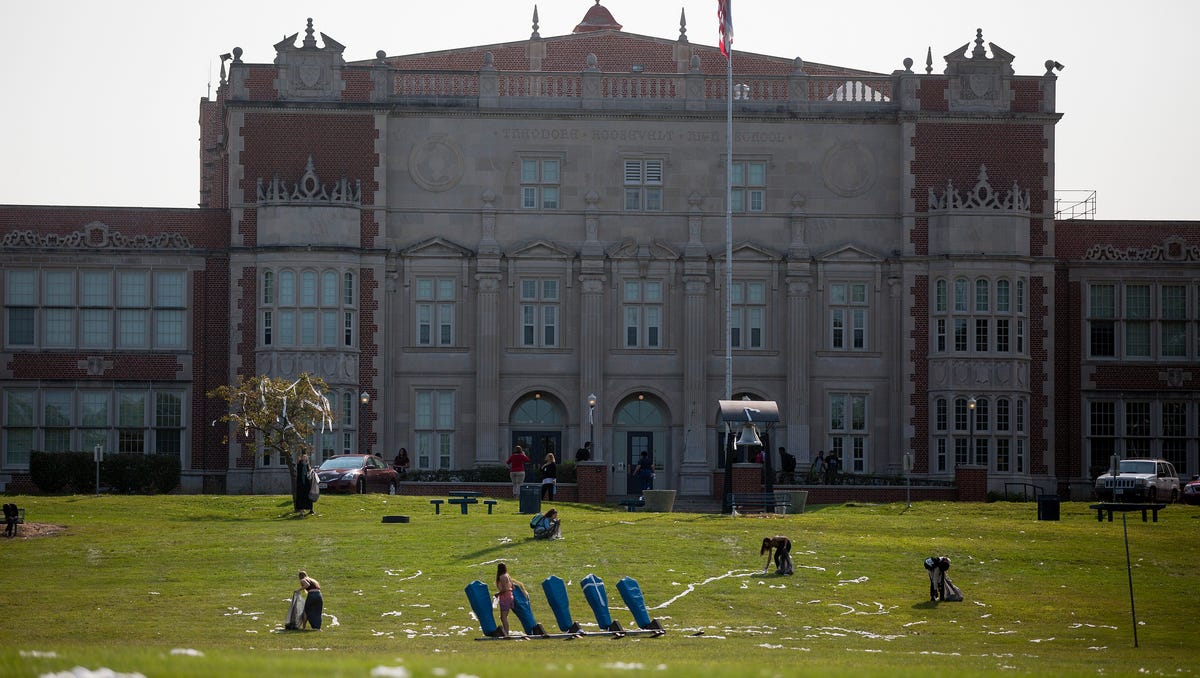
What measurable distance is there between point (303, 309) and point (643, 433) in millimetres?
12219

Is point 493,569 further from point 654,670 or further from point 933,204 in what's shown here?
point 933,204

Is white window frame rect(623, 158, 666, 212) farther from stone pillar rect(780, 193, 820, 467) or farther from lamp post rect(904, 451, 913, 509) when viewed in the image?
lamp post rect(904, 451, 913, 509)

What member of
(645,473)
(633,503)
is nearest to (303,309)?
(645,473)

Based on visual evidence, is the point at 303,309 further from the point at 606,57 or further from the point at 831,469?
the point at 606,57

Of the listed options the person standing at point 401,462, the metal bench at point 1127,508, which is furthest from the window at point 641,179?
the metal bench at point 1127,508

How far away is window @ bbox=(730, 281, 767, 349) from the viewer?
65375 millimetres

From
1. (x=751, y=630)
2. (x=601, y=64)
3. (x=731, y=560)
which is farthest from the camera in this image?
(x=601, y=64)

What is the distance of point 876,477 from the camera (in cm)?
6219

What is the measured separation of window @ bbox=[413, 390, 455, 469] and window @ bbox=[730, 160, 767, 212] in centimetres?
1171

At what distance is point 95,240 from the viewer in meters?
64.1

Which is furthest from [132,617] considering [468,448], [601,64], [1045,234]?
[601,64]

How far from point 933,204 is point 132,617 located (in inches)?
1558

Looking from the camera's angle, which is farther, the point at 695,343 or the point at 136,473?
the point at 695,343

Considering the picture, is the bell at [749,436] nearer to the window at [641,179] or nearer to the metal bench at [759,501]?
the metal bench at [759,501]
